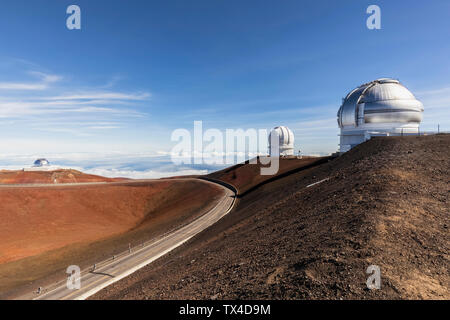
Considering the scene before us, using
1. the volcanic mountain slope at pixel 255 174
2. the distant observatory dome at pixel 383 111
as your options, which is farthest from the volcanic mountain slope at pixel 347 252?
Answer: the volcanic mountain slope at pixel 255 174

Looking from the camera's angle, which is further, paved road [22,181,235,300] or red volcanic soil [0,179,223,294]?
red volcanic soil [0,179,223,294]

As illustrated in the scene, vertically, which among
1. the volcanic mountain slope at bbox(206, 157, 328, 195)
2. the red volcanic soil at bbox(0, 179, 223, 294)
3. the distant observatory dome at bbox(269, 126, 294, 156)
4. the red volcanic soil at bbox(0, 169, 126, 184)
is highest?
the distant observatory dome at bbox(269, 126, 294, 156)

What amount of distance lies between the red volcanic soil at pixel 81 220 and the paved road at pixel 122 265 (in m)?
3.79

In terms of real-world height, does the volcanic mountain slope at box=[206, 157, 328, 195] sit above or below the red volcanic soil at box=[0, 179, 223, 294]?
above

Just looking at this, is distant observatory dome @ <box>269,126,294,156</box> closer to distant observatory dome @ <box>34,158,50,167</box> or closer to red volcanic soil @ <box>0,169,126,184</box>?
red volcanic soil @ <box>0,169,126,184</box>

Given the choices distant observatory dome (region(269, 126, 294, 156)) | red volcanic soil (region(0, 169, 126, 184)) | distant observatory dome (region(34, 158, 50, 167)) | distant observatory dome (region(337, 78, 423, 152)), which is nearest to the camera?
distant observatory dome (region(337, 78, 423, 152))

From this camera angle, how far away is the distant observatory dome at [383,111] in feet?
123

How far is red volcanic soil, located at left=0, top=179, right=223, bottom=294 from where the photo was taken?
2820cm

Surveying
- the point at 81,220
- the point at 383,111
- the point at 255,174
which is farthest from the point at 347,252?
the point at 81,220

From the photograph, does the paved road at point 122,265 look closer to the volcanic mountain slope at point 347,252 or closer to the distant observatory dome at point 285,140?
the volcanic mountain slope at point 347,252

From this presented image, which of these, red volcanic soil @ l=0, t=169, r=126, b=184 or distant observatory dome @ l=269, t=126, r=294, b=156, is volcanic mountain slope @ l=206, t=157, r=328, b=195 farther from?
red volcanic soil @ l=0, t=169, r=126, b=184

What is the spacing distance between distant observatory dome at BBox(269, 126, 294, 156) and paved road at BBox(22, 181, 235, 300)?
44154 millimetres

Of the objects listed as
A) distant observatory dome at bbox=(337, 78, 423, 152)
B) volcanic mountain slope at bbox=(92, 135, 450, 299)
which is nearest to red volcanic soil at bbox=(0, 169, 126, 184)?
distant observatory dome at bbox=(337, 78, 423, 152)

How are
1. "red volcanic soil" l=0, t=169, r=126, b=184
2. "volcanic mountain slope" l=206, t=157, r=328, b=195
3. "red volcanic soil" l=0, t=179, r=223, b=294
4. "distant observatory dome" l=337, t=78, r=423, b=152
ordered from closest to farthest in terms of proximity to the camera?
"red volcanic soil" l=0, t=179, r=223, b=294 → "distant observatory dome" l=337, t=78, r=423, b=152 → "volcanic mountain slope" l=206, t=157, r=328, b=195 → "red volcanic soil" l=0, t=169, r=126, b=184
